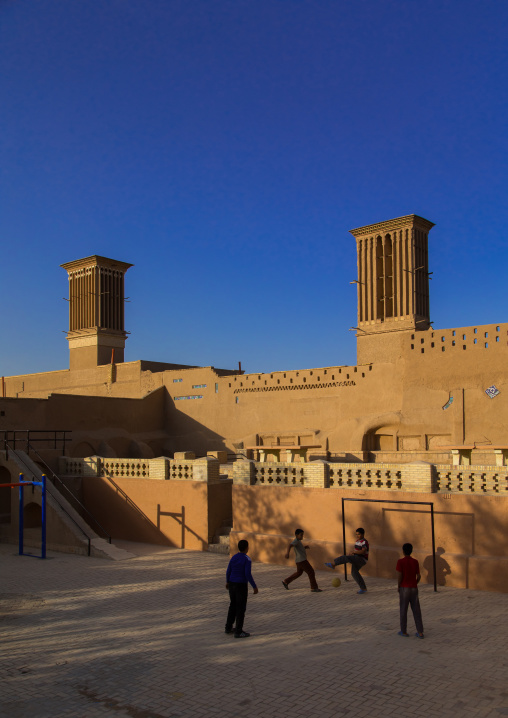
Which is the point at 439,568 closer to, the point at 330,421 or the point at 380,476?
the point at 380,476

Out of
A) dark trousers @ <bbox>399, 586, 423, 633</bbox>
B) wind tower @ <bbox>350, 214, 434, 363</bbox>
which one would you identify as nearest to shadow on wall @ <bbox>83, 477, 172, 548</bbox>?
dark trousers @ <bbox>399, 586, 423, 633</bbox>

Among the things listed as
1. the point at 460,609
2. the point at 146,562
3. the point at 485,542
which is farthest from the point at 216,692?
the point at 146,562

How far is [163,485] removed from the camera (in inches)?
677

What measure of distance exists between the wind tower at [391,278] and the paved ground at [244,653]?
17.7m

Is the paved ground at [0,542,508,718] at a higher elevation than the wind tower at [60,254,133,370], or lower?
lower

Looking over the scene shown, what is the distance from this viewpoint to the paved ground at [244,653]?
690cm

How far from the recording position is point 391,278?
30.3 metres

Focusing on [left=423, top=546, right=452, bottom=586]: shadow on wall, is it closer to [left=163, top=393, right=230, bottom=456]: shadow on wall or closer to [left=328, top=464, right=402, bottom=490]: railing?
[left=328, top=464, right=402, bottom=490]: railing

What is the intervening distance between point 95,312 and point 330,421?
18.6 meters

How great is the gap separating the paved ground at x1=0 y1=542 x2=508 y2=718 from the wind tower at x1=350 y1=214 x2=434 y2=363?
17661 mm

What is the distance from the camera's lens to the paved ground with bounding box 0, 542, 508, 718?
22.6ft

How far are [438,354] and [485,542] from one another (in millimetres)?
14918

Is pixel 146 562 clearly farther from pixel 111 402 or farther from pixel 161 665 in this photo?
pixel 111 402

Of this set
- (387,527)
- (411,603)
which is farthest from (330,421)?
(411,603)
